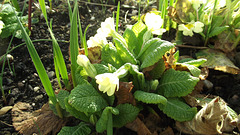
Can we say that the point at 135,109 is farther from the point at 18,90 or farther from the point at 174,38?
the point at 174,38

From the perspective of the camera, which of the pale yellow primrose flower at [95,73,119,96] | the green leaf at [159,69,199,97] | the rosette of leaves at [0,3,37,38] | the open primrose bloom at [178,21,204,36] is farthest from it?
the rosette of leaves at [0,3,37,38]

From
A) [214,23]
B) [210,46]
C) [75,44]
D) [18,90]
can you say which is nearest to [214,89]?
[210,46]

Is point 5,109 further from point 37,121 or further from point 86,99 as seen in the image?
point 86,99

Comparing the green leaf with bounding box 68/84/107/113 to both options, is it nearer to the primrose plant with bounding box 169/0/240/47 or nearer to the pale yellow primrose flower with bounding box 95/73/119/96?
the pale yellow primrose flower with bounding box 95/73/119/96

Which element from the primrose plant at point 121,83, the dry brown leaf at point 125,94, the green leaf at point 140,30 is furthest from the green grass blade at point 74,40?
the green leaf at point 140,30

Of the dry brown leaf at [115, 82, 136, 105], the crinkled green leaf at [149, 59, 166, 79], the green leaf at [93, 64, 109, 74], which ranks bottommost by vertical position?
the dry brown leaf at [115, 82, 136, 105]

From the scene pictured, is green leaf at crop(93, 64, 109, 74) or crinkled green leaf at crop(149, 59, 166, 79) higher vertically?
green leaf at crop(93, 64, 109, 74)

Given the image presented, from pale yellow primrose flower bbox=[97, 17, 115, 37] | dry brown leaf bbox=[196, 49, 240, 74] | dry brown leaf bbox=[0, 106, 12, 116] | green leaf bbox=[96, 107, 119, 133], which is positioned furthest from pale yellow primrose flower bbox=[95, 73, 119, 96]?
dry brown leaf bbox=[196, 49, 240, 74]

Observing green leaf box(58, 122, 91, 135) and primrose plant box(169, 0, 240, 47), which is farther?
primrose plant box(169, 0, 240, 47)
